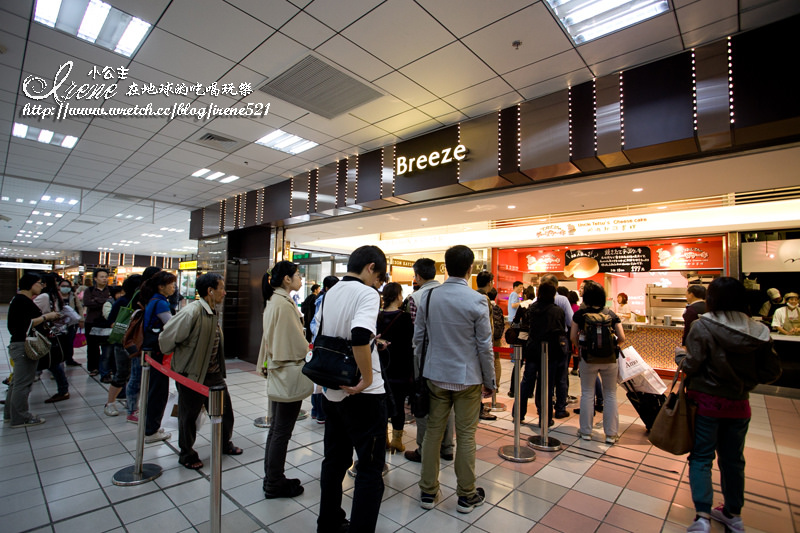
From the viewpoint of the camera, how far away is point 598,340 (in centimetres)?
389

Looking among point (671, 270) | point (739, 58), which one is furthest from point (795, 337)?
point (739, 58)

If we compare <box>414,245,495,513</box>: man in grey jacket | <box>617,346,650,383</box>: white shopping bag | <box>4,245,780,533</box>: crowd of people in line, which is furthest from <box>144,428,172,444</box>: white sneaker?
<box>617,346,650,383</box>: white shopping bag

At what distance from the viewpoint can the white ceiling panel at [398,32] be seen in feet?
9.59

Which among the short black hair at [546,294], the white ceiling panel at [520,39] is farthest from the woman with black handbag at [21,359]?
the short black hair at [546,294]

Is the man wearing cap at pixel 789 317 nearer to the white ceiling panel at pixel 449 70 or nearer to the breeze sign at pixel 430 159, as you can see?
the breeze sign at pixel 430 159

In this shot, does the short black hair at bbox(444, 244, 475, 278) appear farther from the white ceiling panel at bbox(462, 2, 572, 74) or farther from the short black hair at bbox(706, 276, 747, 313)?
the white ceiling panel at bbox(462, 2, 572, 74)

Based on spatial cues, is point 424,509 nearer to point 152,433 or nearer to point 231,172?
point 152,433

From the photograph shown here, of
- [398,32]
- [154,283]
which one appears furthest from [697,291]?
[154,283]

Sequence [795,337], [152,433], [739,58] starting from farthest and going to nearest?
[795,337], [152,433], [739,58]

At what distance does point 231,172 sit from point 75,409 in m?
4.05

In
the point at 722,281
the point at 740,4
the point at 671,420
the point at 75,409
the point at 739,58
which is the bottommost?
the point at 75,409

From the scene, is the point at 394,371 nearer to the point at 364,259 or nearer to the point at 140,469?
the point at 364,259

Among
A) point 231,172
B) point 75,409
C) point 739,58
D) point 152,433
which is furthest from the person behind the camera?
point 231,172

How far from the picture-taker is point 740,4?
271 cm
